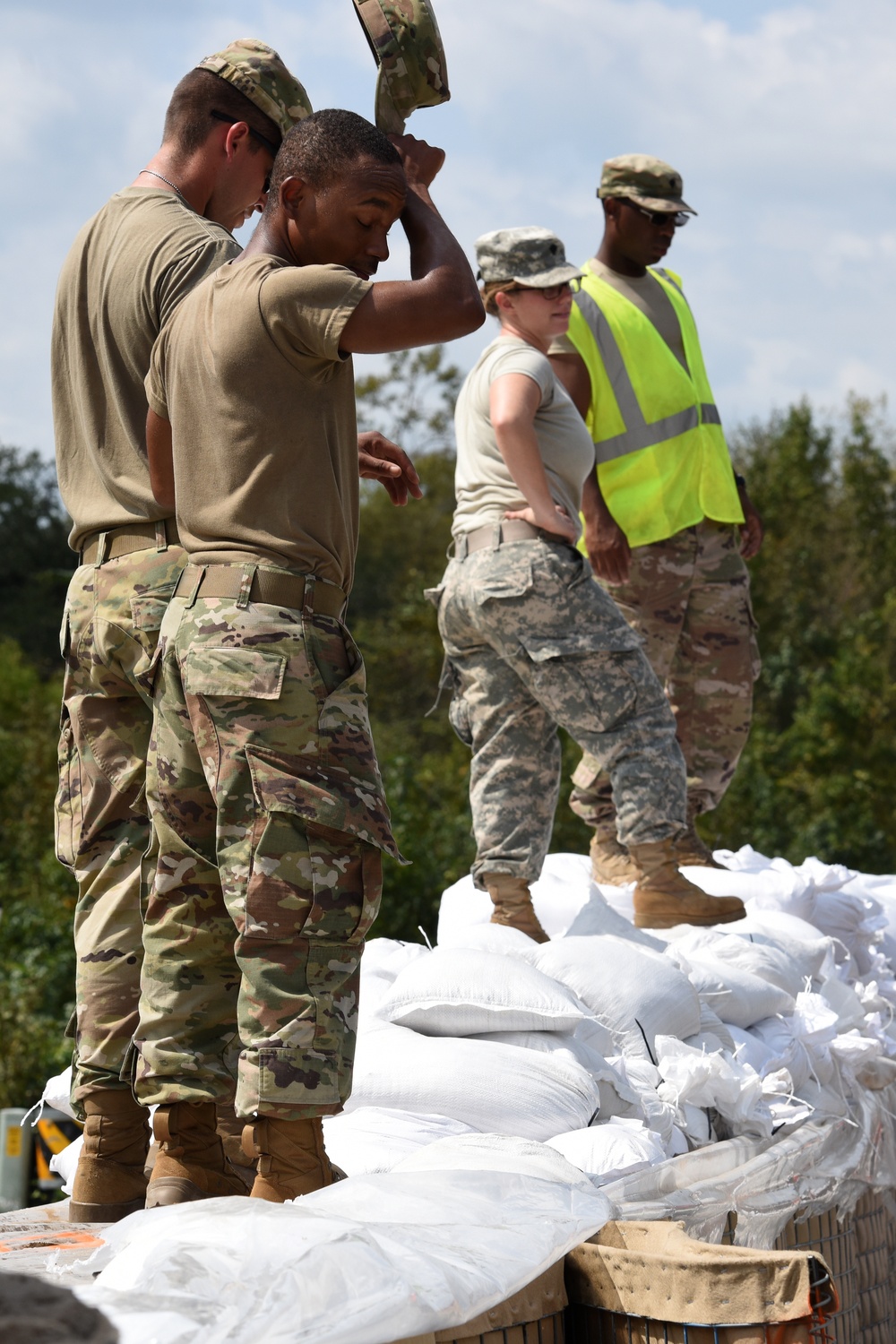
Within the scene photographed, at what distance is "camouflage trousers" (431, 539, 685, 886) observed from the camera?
3984 millimetres

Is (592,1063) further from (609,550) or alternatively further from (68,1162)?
(609,550)

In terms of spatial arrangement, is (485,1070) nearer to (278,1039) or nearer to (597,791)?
(278,1039)

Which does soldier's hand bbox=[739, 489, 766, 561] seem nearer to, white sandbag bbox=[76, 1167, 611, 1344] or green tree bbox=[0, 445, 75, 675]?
white sandbag bbox=[76, 1167, 611, 1344]

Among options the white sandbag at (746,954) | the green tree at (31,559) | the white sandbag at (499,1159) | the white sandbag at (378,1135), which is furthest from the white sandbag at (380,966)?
the green tree at (31,559)

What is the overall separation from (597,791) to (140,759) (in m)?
2.40

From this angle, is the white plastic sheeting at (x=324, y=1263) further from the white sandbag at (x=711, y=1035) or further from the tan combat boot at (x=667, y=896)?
the tan combat boot at (x=667, y=896)

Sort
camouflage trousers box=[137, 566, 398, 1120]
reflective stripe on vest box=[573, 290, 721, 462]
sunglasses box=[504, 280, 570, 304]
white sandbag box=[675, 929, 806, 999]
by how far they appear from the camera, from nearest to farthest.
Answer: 1. camouflage trousers box=[137, 566, 398, 1120]
2. white sandbag box=[675, 929, 806, 999]
3. sunglasses box=[504, 280, 570, 304]
4. reflective stripe on vest box=[573, 290, 721, 462]

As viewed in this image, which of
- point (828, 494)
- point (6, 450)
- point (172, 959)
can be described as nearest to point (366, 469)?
point (172, 959)

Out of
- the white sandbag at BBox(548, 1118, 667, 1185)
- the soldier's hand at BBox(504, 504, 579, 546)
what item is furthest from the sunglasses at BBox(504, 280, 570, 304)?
the white sandbag at BBox(548, 1118, 667, 1185)

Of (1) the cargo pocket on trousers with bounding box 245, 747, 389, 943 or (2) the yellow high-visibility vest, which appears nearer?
(1) the cargo pocket on trousers with bounding box 245, 747, 389, 943

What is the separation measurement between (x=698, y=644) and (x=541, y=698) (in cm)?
111

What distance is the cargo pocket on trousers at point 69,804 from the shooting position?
270 centimetres

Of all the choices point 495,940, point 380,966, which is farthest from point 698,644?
point 380,966

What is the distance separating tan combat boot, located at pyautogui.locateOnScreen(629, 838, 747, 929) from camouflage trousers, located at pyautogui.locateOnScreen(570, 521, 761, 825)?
57 centimetres
